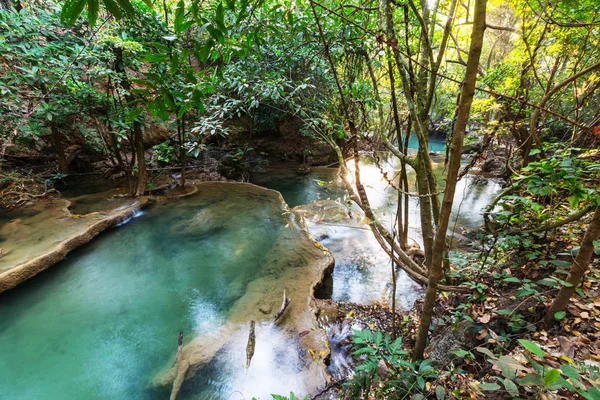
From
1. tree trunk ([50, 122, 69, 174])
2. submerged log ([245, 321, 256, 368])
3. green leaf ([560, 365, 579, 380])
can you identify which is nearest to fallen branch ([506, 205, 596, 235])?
green leaf ([560, 365, 579, 380])

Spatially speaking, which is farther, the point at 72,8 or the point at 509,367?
the point at 509,367

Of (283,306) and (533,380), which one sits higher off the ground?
(533,380)

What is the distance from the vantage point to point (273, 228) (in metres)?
5.72

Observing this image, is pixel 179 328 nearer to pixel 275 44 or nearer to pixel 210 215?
pixel 210 215

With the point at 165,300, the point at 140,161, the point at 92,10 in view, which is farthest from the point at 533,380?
the point at 140,161

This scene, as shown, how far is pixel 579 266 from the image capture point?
1.46 metres

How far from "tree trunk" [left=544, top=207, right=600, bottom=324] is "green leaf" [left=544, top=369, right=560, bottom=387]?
33.2 inches

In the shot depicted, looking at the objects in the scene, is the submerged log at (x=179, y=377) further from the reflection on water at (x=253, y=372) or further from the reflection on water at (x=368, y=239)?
the reflection on water at (x=368, y=239)

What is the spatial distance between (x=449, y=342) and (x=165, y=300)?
376 centimetres

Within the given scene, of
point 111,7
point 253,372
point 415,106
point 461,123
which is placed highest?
point 111,7

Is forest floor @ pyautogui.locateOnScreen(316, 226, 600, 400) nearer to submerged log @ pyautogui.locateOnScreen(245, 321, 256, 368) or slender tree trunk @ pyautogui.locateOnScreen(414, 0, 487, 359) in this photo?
slender tree trunk @ pyautogui.locateOnScreen(414, 0, 487, 359)

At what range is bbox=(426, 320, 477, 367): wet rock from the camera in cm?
209

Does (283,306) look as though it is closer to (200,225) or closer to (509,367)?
(509,367)

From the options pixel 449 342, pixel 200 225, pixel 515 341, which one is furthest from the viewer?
pixel 200 225
